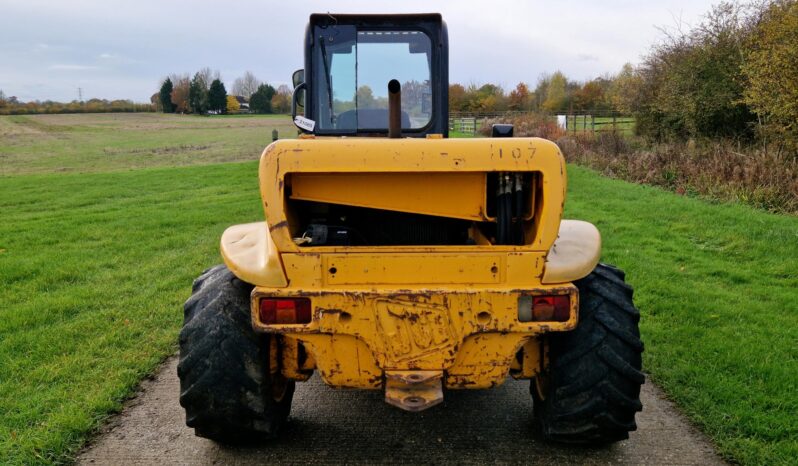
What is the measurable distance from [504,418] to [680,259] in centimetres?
464

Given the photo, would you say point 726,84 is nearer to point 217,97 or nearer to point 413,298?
point 413,298

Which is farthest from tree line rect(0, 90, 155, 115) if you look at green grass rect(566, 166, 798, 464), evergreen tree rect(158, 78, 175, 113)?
green grass rect(566, 166, 798, 464)

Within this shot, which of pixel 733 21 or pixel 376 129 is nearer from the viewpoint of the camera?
pixel 376 129

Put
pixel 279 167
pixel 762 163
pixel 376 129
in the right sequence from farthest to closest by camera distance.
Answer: pixel 762 163 < pixel 376 129 < pixel 279 167

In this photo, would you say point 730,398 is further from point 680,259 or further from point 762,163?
point 762,163

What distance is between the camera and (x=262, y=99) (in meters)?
68.5

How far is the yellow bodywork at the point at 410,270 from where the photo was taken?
2676 millimetres

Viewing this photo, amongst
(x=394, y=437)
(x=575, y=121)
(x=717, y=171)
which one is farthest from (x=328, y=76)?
(x=575, y=121)

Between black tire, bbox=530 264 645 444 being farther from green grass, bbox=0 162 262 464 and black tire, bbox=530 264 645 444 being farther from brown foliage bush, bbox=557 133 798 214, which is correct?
brown foliage bush, bbox=557 133 798 214

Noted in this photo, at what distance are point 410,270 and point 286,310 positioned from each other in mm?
557

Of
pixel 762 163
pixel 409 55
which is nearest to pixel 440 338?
pixel 409 55

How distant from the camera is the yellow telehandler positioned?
2689 millimetres

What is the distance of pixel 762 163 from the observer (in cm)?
1132

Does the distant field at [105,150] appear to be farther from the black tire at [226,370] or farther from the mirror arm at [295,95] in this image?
the black tire at [226,370]
